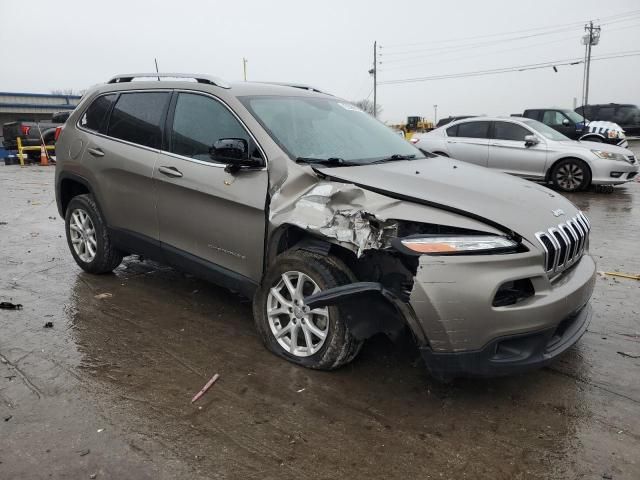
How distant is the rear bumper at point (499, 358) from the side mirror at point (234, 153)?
5.41ft

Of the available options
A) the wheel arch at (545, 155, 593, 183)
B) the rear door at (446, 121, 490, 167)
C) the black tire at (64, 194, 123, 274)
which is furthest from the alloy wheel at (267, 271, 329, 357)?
the wheel arch at (545, 155, 593, 183)

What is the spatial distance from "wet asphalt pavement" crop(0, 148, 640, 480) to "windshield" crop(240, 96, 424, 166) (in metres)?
1.36

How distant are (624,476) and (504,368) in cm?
67

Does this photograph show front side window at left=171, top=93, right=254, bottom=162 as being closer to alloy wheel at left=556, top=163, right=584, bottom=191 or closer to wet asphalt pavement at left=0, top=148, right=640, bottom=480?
wet asphalt pavement at left=0, top=148, right=640, bottom=480

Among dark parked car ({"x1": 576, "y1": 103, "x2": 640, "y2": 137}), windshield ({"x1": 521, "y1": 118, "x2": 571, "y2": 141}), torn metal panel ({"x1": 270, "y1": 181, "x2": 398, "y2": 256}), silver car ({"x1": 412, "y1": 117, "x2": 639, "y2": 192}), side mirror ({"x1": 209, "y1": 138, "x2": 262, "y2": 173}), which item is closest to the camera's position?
torn metal panel ({"x1": 270, "y1": 181, "x2": 398, "y2": 256})

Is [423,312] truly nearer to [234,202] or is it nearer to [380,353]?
[380,353]

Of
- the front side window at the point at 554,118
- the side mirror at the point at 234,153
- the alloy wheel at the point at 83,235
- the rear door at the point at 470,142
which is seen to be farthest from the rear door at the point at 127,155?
the front side window at the point at 554,118

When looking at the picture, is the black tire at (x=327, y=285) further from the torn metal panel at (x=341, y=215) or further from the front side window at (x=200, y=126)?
the front side window at (x=200, y=126)

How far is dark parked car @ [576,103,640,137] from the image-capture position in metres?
22.7

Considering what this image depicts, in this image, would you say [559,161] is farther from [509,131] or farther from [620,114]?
[620,114]

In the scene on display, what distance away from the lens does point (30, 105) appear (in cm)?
4822

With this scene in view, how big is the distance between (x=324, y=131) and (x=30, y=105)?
5286cm

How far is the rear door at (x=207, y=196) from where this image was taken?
351 centimetres

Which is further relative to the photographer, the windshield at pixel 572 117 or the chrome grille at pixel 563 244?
A: the windshield at pixel 572 117
